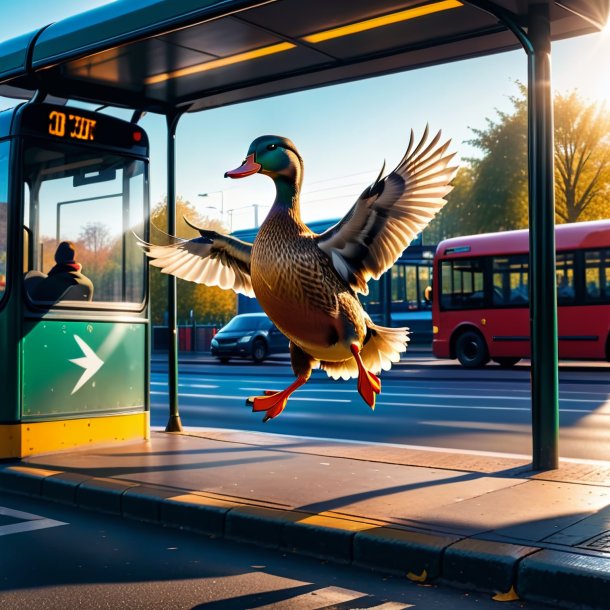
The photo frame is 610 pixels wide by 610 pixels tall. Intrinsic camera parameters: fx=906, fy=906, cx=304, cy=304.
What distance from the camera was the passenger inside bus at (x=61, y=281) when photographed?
7.79 m

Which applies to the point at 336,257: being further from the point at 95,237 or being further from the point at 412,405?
the point at 412,405

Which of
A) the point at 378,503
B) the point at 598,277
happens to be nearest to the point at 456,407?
the point at 598,277

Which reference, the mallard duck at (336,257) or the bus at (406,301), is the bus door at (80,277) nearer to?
the mallard duck at (336,257)

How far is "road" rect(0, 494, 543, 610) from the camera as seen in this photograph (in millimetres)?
4184

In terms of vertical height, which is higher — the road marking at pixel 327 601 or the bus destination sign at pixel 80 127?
the bus destination sign at pixel 80 127

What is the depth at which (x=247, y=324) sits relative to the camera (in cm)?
2928

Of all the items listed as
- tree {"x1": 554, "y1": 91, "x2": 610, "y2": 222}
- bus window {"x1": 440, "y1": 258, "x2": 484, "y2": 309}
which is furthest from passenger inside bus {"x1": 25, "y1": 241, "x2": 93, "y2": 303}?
tree {"x1": 554, "y1": 91, "x2": 610, "y2": 222}

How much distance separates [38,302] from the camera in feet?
25.8

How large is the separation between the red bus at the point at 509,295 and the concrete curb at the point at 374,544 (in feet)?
50.2

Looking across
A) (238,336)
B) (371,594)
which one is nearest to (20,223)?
(371,594)

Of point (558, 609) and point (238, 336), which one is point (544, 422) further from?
point (238, 336)

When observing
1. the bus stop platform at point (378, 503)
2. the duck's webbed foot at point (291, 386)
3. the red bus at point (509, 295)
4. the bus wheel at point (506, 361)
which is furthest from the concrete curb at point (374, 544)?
the bus wheel at point (506, 361)

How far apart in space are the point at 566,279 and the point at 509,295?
5.35 feet

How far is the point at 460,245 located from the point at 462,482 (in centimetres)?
1670
